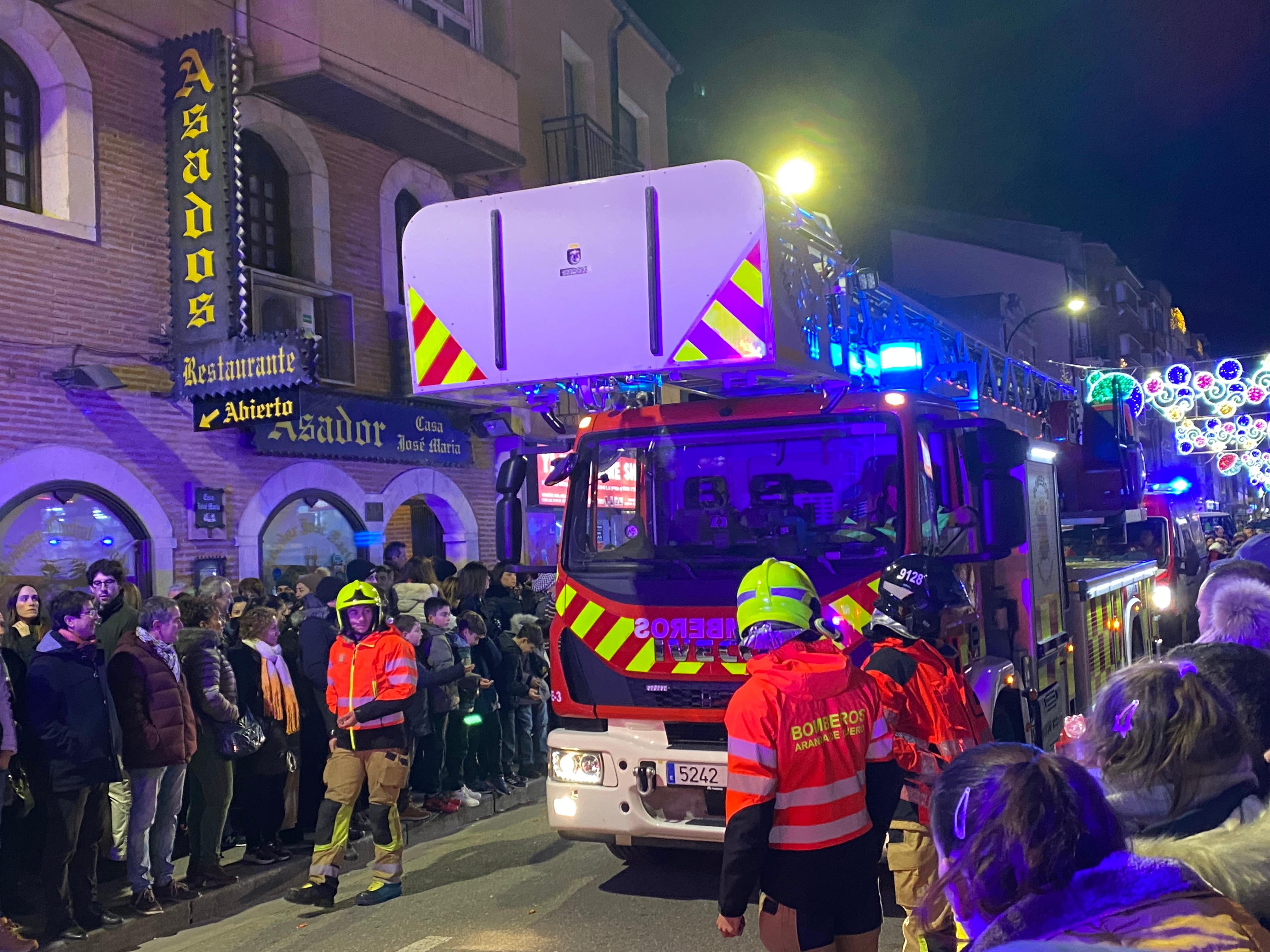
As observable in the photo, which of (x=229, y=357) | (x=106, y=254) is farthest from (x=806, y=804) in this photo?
(x=106, y=254)

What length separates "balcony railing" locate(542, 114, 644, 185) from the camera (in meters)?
17.3

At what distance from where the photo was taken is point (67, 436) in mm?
9719

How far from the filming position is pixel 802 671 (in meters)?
3.57

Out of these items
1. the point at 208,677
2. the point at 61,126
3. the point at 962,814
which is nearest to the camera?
the point at 962,814

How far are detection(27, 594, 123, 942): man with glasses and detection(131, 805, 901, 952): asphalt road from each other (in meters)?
0.51

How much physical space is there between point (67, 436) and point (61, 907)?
16.3 feet

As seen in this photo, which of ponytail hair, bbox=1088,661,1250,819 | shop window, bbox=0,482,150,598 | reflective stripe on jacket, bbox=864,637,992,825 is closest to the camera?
ponytail hair, bbox=1088,661,1250,819

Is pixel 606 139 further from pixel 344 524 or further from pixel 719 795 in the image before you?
pixel 719 795

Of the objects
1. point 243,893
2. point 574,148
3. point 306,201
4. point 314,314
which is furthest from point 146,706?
point 574,148

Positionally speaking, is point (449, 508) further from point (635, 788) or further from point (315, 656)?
point (635, 788)

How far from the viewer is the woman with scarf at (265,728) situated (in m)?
7.29

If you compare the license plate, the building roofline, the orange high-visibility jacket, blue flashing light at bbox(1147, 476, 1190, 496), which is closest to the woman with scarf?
the orange high-visibility jacket

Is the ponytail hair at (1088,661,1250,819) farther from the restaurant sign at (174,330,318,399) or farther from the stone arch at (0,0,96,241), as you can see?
the stone arch at (0,0,96,241)

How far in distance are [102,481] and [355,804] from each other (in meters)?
4.82
